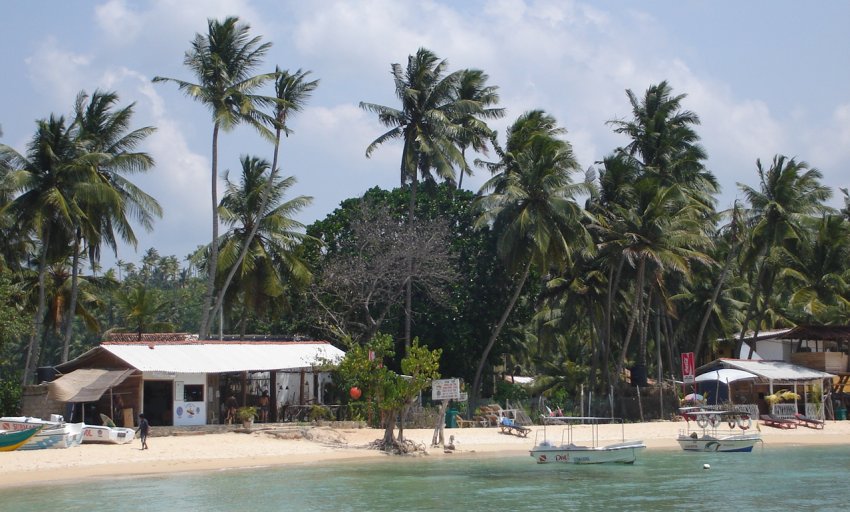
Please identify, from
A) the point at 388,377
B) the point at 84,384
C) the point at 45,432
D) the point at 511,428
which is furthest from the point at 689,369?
the point at 45,432

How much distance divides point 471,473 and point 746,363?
71.9ft

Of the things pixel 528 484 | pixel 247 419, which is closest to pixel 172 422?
pixel 247 419

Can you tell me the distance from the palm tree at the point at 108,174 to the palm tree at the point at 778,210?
29.4 m

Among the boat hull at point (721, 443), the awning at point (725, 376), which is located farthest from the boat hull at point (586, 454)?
the awning at point (725, 376)

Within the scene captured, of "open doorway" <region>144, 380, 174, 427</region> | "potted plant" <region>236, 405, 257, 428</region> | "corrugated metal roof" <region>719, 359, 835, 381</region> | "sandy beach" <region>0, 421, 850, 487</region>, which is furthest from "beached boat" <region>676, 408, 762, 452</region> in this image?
"open doorway" <region>144, 380, 174, 427</region>

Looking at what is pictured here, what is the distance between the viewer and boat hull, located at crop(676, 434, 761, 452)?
1324 inches

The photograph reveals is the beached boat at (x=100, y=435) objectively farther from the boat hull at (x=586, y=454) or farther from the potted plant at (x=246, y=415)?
the boat hull at (x=586, y=454)

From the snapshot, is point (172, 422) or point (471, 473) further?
point (172, 422)

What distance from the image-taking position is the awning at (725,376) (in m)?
42.7

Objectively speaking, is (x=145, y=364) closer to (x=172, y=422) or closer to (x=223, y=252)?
(x=172, y=422)

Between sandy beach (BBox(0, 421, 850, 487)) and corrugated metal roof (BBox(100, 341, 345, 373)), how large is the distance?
88.5 inches

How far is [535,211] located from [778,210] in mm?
13897

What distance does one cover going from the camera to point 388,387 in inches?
1243

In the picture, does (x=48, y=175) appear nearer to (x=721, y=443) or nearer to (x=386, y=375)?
(x=386, y=375)
